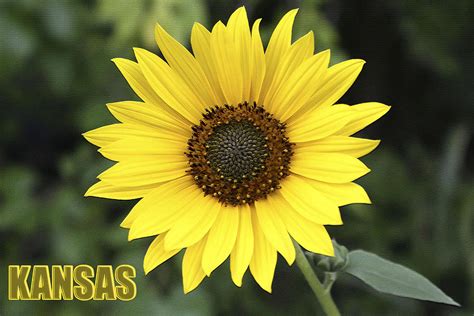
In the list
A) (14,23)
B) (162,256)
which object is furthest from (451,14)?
(162,256)

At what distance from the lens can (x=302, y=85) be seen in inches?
44.4

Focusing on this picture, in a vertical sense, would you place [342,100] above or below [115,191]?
above

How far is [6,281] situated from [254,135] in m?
1.41

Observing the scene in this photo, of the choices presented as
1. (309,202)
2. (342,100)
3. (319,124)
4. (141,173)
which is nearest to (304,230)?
(309,202)

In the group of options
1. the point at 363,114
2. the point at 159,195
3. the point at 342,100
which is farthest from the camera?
the point at 342,100

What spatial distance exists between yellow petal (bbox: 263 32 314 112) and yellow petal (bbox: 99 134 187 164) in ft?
0.59

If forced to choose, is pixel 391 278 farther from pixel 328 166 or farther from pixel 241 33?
pixel 241 33

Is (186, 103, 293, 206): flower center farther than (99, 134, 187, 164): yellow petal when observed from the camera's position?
Yes

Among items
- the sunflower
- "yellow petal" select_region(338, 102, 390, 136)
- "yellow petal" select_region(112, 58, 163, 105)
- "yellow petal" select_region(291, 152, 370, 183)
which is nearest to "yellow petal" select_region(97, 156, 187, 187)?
the sunflower

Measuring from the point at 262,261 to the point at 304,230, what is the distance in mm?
83

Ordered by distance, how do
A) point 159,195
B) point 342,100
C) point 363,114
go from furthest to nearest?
point 342,100, point 159,195, point 363,114

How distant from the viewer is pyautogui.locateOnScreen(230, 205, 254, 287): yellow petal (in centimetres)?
108

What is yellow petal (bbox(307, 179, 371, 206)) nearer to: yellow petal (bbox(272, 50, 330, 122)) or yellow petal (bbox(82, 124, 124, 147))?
yellow petal (bbox(272, 50, 330, 122))

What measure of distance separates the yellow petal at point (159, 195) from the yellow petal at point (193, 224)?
4 cm
